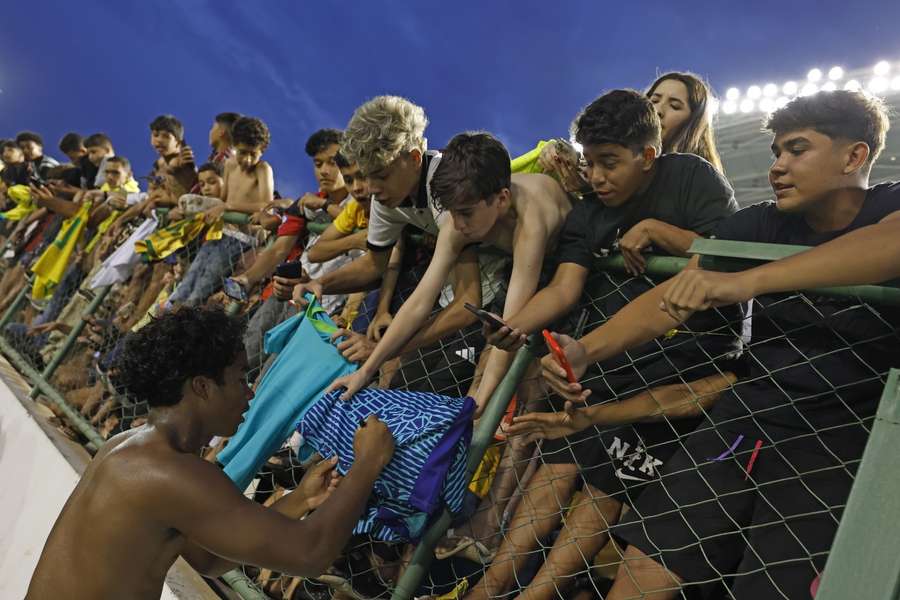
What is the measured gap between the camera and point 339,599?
2561 mm

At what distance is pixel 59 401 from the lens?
441 centimetres

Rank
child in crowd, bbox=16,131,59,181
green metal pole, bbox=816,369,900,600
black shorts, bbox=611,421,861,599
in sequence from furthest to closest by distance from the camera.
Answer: child in crowd, bbox=16,131,59,181 → black shorts, bbox=611,421,861,599 → green metal pole, bbox=816,369,900,600

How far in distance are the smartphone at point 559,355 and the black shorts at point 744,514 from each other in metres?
0.35

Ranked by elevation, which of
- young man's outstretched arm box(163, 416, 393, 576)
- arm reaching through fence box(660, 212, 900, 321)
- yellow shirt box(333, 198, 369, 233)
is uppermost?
yellow shirt box(333, 198, 369, 233)

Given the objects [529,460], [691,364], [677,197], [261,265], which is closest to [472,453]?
[529,460]

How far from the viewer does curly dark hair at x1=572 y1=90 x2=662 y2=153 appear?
90.9 inches

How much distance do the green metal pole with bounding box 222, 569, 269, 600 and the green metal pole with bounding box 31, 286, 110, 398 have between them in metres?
2.45

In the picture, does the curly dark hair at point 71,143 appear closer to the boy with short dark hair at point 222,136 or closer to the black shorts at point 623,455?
the boy with short dark hair at point 222,136

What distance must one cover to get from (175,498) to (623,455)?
48.8 inches

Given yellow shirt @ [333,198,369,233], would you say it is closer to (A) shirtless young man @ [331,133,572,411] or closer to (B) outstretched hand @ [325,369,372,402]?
(A) shirtless young man @ [331,133,572,411]

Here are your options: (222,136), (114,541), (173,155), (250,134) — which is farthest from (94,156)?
(114,541)

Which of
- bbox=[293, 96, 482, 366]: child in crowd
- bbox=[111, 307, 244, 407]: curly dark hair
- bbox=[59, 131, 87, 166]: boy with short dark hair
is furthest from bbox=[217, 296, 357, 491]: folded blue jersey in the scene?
bbox=[59, 131, 87, 166]: boy with short dark hair

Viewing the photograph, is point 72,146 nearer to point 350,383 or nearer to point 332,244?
point 332,244

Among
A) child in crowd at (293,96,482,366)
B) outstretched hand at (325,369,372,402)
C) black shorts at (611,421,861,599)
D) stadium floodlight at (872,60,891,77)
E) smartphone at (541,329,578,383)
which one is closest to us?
black shorts at (611,421,861,599)
